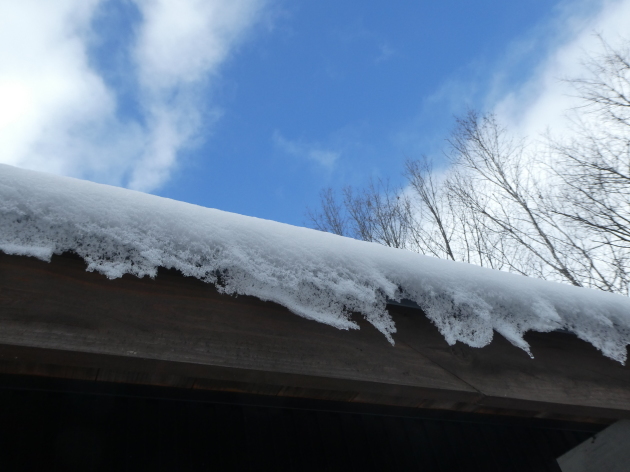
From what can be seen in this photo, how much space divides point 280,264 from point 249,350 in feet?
0.66

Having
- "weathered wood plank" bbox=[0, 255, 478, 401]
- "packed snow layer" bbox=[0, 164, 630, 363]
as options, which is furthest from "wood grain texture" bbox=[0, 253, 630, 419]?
"packed snow layer" bbox=[0, 164, 630, 363]

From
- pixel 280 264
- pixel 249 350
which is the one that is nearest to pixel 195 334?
pixel 249 350

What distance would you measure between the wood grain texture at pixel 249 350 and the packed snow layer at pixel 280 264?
0.41 feet

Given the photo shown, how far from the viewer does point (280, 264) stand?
0.84 metres

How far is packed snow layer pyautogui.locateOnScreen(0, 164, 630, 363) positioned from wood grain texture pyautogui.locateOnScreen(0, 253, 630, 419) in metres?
0.12

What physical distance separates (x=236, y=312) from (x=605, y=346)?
3.18ft

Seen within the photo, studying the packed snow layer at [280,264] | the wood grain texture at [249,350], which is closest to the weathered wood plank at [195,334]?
the wood grain texture at [249,350]

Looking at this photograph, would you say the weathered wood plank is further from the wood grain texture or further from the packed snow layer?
the packed snow layer

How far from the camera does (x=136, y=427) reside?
148 centimetres

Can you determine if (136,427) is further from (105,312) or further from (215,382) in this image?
(105,312)

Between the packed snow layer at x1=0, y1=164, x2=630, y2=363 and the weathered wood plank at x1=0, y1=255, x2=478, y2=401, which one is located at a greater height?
the packed snow layer at x1=0, y1=164, x2=630, y2=363

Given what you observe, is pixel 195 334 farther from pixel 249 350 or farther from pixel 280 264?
pixel 280 264

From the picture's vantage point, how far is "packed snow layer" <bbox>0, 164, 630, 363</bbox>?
0.72 m

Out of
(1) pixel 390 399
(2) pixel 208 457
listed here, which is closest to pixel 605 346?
(1) pixel 390 399
